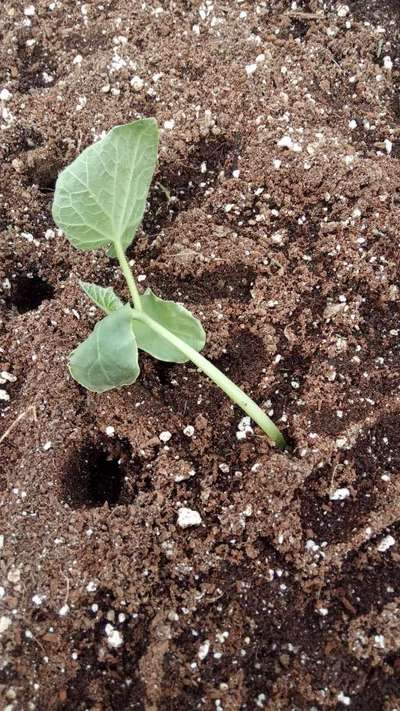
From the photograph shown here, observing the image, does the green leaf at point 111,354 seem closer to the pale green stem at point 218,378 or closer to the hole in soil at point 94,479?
the pale green stem at point 218,378

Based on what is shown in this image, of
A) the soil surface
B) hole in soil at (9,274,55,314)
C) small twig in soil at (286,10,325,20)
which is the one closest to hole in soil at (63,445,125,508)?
the soil surface

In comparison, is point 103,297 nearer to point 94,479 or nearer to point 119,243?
point 119,243

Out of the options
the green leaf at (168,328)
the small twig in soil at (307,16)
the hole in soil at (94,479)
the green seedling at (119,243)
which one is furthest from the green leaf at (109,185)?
the small twig in soil at (307,16)

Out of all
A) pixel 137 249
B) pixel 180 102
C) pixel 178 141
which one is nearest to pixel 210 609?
pixel 137 249

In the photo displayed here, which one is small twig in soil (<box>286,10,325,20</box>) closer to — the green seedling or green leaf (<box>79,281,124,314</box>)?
the green seedling

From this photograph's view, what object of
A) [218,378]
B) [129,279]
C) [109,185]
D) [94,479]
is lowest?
[94,479]

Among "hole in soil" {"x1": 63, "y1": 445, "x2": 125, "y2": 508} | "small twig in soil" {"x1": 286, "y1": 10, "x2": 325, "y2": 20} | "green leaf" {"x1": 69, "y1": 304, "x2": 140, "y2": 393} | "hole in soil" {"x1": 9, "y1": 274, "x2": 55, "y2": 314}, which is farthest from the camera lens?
"small twig in soil" {"x1": 286, "y1": 10, "x2": 325, "y2": 20}

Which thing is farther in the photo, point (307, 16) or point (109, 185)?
point (307, 16)

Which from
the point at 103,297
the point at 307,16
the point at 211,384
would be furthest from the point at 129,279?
the point at 307,16
